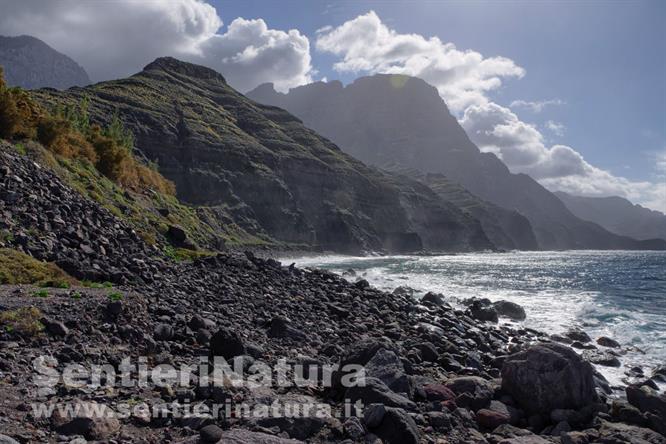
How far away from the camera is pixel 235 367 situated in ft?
36.8

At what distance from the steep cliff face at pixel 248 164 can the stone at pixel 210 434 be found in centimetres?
9643

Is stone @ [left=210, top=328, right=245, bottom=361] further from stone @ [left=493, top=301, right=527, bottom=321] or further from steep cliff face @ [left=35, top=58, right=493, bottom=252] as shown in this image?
steep cliff face @ [left=35, top=58, right=493, bottom=252]

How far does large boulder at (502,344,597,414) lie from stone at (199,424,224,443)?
9684 mm

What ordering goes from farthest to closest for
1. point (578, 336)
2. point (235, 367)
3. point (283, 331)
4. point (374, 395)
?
point (578, 336) < point (283, 331) < point (235, 367) < point (374, 395)

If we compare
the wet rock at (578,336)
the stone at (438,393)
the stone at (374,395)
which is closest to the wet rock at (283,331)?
the stone at (438,393)

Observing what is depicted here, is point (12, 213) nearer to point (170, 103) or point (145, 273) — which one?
point (145, 273)

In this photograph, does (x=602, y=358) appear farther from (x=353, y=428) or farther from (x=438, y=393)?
(x=353, y=428)

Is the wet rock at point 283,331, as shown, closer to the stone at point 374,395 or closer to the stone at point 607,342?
the stone at point 374,395

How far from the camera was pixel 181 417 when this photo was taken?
26.8 feet

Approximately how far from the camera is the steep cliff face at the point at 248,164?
11812 cm

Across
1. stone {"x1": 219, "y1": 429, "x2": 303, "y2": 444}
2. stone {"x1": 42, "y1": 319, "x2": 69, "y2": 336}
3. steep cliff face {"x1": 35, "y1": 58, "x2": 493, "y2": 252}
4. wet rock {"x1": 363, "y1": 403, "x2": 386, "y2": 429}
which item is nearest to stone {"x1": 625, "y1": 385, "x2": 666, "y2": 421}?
wet rock {"x1": 363, "y1": 403, "x2": 386, "y2": 429}

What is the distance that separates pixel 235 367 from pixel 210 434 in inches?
159

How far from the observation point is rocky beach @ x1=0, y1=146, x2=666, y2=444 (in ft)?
26.6

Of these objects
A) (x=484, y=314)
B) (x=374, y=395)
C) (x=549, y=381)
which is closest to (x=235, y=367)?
(x=374, y=395)
